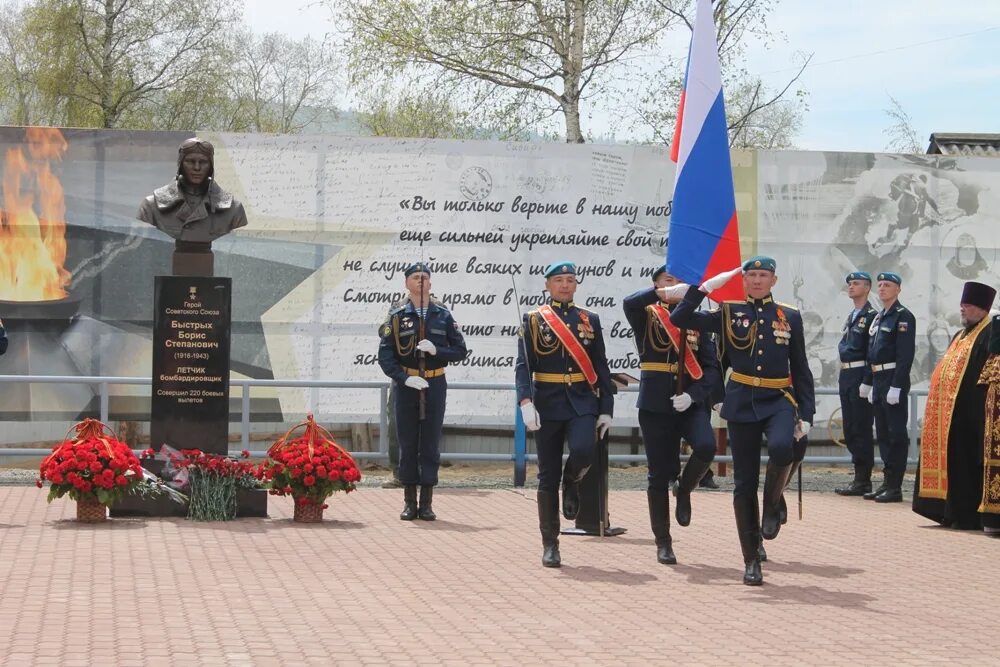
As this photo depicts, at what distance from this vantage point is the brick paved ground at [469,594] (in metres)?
6.75

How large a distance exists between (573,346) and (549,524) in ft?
3.66

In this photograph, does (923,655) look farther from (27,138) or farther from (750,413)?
(27,138)

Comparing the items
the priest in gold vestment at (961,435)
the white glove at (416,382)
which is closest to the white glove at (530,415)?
the white glove at (416,382)

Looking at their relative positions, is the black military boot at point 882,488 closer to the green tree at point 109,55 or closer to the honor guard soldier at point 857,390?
the honor guard soldier at point 857,390

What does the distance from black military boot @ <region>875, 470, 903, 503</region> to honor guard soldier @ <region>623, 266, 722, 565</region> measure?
14.8 feet

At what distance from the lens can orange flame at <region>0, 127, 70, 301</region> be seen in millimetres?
15102

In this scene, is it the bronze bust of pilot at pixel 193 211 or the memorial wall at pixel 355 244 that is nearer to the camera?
the bronze bust of pilot at pixel 193 211

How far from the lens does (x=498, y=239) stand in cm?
1556

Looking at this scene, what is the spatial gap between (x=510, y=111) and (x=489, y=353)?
1218 cm

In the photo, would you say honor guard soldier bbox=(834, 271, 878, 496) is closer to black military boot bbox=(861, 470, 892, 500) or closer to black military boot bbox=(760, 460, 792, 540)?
black military boot bbox=(861, 470, 892, 500)

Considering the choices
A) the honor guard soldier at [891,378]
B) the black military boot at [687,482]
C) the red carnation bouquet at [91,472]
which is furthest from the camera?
the honor guard soldier at [891,378]

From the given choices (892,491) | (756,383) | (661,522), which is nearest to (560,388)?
(661,522)

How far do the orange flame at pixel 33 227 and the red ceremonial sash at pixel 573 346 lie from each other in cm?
728

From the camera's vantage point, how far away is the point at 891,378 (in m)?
14.0
